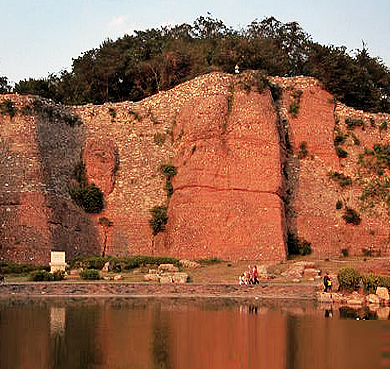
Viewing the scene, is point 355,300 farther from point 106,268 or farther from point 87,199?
point 87,199

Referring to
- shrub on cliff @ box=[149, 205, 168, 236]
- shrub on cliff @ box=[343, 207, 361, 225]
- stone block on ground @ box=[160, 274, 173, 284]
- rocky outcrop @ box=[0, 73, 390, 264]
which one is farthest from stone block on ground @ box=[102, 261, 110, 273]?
shrub on cliff @ box=[343, 207, 361, 225]

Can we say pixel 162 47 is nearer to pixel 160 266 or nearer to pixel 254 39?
pixel 254 39

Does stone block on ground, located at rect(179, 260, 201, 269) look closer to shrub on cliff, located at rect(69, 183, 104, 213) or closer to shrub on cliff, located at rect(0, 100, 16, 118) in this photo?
shrub on cliff, located at rect(69, 183, 104, 213)

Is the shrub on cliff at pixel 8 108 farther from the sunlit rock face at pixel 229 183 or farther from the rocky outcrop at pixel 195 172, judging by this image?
the sunlit rock face at pixel 229 183

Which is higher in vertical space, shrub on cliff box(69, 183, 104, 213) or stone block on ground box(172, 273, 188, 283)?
shrub on cliff box(69, 183, 104, 213)

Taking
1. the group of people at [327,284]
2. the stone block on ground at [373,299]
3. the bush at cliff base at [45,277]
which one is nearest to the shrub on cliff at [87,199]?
the bush at cliff base at [45,277]

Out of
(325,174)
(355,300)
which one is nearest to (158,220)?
(325,174)

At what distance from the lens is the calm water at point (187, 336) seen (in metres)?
18.0

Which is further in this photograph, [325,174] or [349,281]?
[325,174]

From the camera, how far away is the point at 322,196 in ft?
160

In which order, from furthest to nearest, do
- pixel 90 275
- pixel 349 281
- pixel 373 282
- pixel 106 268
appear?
pixel 106 268 < pixel 90 275 < pixel 349 281 < pixel 373 282

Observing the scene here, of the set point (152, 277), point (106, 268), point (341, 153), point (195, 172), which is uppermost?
point (341, 153)

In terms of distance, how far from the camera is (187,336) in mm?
21391

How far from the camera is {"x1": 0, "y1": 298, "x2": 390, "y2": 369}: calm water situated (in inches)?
707
